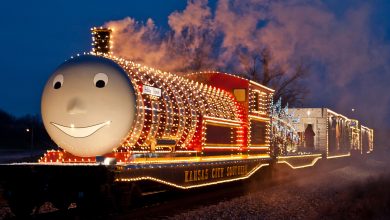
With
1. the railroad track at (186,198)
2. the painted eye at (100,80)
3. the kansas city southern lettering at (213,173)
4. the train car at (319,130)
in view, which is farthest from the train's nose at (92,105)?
the train car at (319,130)

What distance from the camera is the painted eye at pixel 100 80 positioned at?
35.8 feet

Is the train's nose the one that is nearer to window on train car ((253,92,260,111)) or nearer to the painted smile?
the painted smile

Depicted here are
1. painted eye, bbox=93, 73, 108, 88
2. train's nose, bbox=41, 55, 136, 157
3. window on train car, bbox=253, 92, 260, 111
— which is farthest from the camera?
window on train car, bbox=253, 92, 260, 111

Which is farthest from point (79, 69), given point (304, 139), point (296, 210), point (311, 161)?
point (304, 139)

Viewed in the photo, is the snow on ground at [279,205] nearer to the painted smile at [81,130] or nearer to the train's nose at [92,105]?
the train's nose at [92,105]

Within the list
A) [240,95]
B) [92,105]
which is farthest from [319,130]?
[92,105]

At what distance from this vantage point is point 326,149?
28422 mm

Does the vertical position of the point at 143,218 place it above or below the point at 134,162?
below

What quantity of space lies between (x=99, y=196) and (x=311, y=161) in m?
17.3

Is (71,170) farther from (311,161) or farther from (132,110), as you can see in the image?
(311,161)

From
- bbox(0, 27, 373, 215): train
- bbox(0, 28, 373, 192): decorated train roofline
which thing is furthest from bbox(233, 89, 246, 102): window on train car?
bbox(0, 27, 373, 215): train

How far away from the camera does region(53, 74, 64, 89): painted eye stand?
11.3 meters

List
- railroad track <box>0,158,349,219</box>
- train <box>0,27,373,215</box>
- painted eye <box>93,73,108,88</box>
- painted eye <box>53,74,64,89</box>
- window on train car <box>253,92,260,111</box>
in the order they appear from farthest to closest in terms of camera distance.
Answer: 1. window on train car <box>253,92,260,111</box>
2. painted eye <box>53,74,64,89</box>
3. railroad track <box>0,158,349,219</box>
4. painted eye <box>93,73,108,88</box>
5. train <box>0,27,373,215</box>

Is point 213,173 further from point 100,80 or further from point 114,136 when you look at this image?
point 100,80
